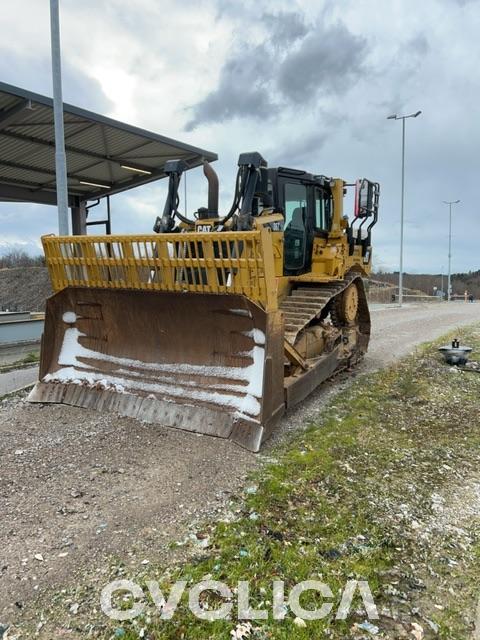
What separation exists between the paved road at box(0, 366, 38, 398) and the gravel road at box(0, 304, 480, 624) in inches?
61.6

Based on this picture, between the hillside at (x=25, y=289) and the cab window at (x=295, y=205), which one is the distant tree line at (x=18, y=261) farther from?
the cab window at (x=295, y=205)

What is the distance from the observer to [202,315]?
4820mm

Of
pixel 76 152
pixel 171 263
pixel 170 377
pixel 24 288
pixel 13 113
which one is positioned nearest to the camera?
pixel 171 263

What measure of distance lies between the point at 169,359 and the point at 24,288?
2688 cm

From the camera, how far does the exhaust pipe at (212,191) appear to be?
6277 millimetres

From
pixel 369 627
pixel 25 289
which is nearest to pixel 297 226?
pixel 369 627

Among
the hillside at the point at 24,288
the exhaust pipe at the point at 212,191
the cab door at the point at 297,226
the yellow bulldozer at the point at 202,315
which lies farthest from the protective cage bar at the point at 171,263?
the hillside at the point at 24,288

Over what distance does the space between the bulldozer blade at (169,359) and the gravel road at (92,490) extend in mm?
212

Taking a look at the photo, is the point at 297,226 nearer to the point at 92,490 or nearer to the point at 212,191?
the point at 212,191

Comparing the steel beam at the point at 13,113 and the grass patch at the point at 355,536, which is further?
the steel beam at the point at 13,113

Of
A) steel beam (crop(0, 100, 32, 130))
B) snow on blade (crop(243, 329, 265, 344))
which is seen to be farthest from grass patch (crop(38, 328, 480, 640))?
steel beam (crop(0, 100, 32, 130))

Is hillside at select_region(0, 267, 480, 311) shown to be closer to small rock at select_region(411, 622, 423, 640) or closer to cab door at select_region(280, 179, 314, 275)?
cab door at select_region(280, 179, 314, 275)

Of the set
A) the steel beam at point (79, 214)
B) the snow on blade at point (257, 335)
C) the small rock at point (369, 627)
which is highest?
the steel beam at point (79, 214)

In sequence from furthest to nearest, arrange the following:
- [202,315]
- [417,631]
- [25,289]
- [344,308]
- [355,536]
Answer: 1. [25,289]
2. [344,308]
3. [202,315]
4. [355,536]
5. [417,631]
